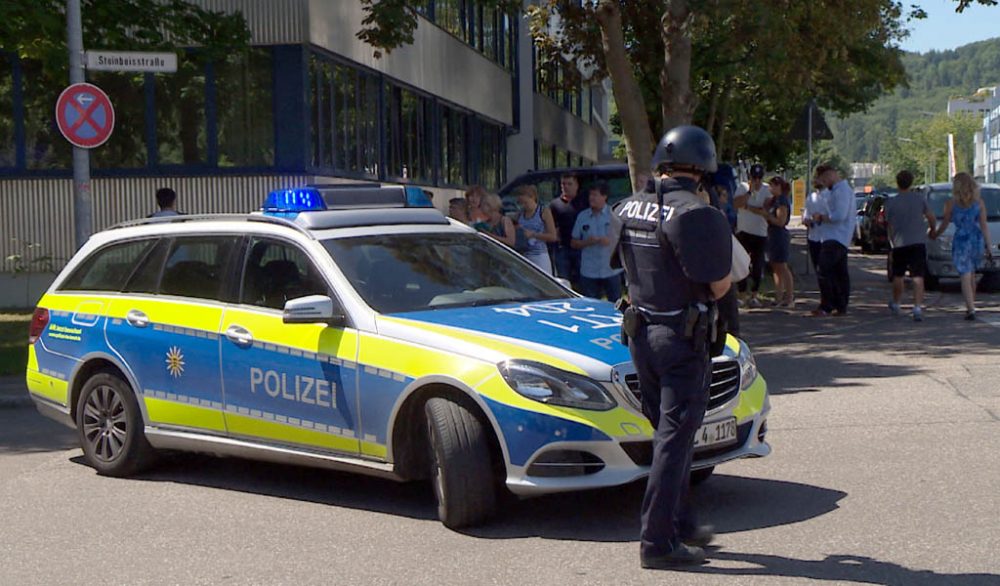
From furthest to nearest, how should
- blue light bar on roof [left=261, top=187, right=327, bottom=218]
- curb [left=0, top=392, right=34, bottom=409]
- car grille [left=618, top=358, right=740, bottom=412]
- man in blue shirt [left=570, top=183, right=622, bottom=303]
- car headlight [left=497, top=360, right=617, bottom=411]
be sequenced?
man in blue shirt [left=570, top=183, right=622, bottom=303] → curb [left=0, top=392, right=34, bottom=409] → blue light bar on roof [left=261, top=187, right=327, bottom=218] → car grille [left=618, top=358, right=740, bottom=412] → car headlight [left=497, top=360, right=617, bottom=411]

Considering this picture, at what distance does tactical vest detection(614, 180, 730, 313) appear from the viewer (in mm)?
5812

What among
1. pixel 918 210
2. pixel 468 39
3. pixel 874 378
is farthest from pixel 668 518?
pixel 468 39

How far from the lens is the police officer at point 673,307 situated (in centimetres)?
575

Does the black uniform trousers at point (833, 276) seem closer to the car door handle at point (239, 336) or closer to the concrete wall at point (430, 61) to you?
the concrete wall at point (430, 61)

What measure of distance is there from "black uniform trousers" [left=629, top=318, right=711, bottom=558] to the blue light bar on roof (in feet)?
8.98

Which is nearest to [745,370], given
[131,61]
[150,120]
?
Answer: [131,61]

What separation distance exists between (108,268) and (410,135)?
17.5 m

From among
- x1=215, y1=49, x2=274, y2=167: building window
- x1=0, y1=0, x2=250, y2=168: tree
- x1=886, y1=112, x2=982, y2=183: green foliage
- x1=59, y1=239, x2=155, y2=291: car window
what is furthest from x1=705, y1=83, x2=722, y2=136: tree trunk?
x1=886, y1=112, x2=982, y2=183: green foliage

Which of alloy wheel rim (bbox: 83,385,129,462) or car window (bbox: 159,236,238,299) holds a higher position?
car window (bbox: 159,236,238,299)

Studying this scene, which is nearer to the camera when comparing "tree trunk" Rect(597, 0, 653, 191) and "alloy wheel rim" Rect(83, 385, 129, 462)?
"alloy wheel rim" Rect(83, 385, 129, 462)

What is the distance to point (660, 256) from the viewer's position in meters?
5.86

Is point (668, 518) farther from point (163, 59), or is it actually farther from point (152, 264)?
point (163, 59)

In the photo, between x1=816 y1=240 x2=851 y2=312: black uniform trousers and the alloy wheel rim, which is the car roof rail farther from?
x1=816 y1=240 x2=851 y2=312: black uniform trousers

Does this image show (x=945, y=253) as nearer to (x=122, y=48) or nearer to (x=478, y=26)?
(x=122, y=48)
